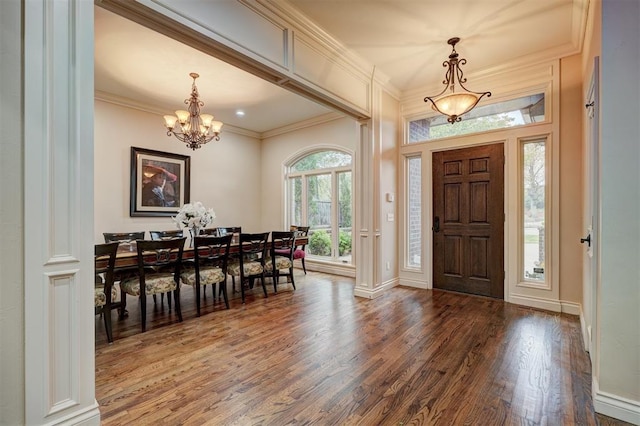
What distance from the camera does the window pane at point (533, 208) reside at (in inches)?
145

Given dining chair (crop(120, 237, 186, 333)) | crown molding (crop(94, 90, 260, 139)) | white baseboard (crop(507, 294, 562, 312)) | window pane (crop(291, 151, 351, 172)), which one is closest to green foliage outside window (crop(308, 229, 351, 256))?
window pane (crop(291, 151, 351, 172))

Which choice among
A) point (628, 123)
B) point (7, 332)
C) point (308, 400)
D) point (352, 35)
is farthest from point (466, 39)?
point (7, 332)

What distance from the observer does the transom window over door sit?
225 inches

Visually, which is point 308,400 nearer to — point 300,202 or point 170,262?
point 170,262

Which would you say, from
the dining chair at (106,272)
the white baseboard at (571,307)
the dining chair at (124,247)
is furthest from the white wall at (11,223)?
the white baseboard at (571,307)

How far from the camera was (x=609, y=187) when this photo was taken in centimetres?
175

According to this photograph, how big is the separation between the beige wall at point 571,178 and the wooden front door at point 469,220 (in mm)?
635

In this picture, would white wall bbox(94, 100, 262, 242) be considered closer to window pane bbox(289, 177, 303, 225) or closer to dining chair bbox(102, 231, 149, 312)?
dining chair bbox(102, 231, 149, 312)

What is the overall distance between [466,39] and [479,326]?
3.13m

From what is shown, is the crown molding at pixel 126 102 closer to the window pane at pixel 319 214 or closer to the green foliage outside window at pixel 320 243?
the window pane at pixel 319 214

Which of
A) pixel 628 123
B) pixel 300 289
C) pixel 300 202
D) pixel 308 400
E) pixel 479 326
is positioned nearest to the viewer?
pixel 628 123

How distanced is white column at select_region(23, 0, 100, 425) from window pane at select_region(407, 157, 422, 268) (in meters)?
4.13

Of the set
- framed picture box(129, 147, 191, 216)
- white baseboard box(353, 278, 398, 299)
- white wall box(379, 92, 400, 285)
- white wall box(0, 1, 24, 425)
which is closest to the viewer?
white wall box(0, 1, 24, 425)

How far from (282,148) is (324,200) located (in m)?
1.63
